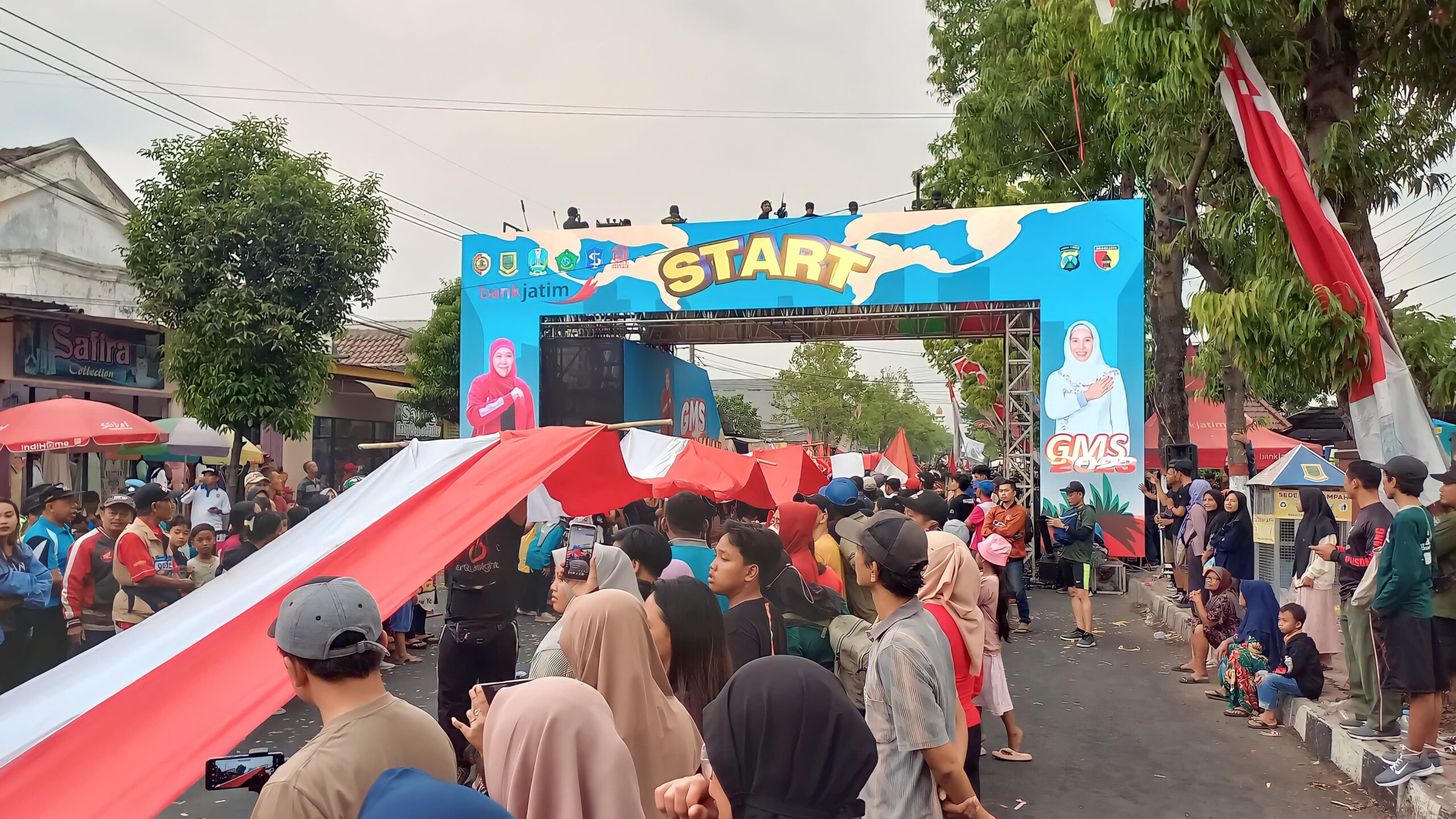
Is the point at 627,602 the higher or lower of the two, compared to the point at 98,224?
lower

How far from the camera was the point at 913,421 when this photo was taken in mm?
98812

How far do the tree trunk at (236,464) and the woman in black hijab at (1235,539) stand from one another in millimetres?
14096

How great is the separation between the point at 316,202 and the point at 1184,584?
544 inches

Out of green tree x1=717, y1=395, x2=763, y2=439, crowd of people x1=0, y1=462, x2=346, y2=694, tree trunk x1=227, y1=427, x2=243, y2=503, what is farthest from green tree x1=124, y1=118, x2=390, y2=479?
green tree x1=717, y1=395, x2=763, y2=439

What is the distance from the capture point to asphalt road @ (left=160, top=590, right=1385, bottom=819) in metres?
5.89

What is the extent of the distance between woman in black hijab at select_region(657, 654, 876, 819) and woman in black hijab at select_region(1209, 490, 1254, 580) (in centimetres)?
826

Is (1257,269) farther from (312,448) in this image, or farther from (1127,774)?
(312,448)

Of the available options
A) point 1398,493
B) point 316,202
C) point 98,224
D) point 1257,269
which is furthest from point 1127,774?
point 98,224

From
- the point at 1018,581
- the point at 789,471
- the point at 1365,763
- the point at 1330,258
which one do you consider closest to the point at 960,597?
the point at 1365,763

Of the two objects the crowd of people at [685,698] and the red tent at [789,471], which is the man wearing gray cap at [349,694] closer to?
the crowd of people at [685,698]

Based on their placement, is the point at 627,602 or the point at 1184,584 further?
the point at 1184,584

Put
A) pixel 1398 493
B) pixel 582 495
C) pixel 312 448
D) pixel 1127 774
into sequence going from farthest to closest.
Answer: pixel 312 448
pixel 582 495
pixel 1127 774
pixel 1398 493

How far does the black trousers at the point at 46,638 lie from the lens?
647cm

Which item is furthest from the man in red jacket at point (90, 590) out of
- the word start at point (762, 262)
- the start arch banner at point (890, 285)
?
the word start at point (762, 262)
